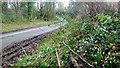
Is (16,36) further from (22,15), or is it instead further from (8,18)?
(22,15)

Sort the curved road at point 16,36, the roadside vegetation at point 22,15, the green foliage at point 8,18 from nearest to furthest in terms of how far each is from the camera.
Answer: the curved road at point 16,36 → the roadside vegetation at point 22,15 → the green foliage at point 8,18

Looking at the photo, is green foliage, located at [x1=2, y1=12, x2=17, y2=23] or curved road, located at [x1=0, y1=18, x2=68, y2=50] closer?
curved road, located at [x1=0, y1=18, x2=68, y2=50]

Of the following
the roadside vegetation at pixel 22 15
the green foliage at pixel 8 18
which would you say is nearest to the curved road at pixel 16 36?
the roadside vegetation at pixel 22 15

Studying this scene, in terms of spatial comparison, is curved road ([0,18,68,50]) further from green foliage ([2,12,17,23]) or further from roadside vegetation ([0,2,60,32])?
green foliage ([2,12,17,23])

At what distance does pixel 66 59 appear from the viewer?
2.64 meters

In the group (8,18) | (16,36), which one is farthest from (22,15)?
(16,36)

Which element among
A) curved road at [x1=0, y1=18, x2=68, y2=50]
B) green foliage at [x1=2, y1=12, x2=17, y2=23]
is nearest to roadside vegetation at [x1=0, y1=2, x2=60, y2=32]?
green foliage at [x1=2, y1=12, x2=17, y2=23]

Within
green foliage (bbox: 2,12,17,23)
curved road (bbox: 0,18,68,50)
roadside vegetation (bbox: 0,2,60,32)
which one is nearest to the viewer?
curved road (bbox: 0,18,68,50)

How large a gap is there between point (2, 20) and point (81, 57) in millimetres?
19074

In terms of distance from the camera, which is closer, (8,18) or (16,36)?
(16,36)

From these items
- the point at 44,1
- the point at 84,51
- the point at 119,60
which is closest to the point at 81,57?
the point at 84,51

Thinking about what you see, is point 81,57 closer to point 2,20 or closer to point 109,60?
point 109,60

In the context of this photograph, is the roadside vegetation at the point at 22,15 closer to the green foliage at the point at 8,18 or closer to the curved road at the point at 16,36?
the green foliage at the point at 8,18

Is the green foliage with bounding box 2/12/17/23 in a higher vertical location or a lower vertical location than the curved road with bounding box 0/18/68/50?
higher
